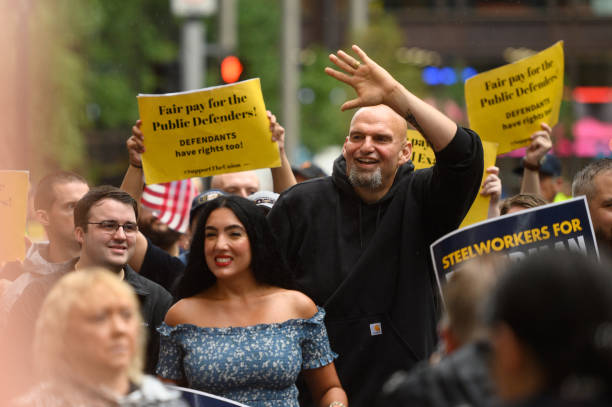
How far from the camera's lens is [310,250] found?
482 centimetres

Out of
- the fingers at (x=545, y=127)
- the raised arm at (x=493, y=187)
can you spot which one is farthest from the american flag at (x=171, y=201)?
the fingers at (x=545, y=127)

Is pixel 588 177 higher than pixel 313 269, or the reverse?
pixel 588 177

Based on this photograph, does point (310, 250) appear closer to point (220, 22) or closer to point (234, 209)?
point (234, 209)

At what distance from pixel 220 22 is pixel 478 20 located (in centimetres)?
2668

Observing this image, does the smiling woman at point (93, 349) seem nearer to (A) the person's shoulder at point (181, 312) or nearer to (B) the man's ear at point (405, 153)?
(A) the person's shoulder at point (181, 312)

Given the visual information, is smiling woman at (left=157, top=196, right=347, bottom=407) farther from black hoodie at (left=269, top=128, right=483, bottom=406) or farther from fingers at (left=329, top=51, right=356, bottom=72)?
fingers at (left=329, top=51, right=356, bottom=72)

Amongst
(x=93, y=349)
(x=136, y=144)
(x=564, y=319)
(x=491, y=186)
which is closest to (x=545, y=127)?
(x=491, y=186)

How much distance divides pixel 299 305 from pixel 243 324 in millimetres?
274

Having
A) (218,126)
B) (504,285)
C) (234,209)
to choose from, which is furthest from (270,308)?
(504,285)

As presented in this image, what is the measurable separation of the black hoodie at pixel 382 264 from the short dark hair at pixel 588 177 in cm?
69

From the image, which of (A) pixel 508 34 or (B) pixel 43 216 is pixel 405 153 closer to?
(B) pixel 43 216

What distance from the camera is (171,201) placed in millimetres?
7105

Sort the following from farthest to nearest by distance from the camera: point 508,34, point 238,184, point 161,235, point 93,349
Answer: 1. point 508,34
2. point 161,235
3. point 238,184
4. point 93,349

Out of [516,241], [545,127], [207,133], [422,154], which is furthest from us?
[422,154]
